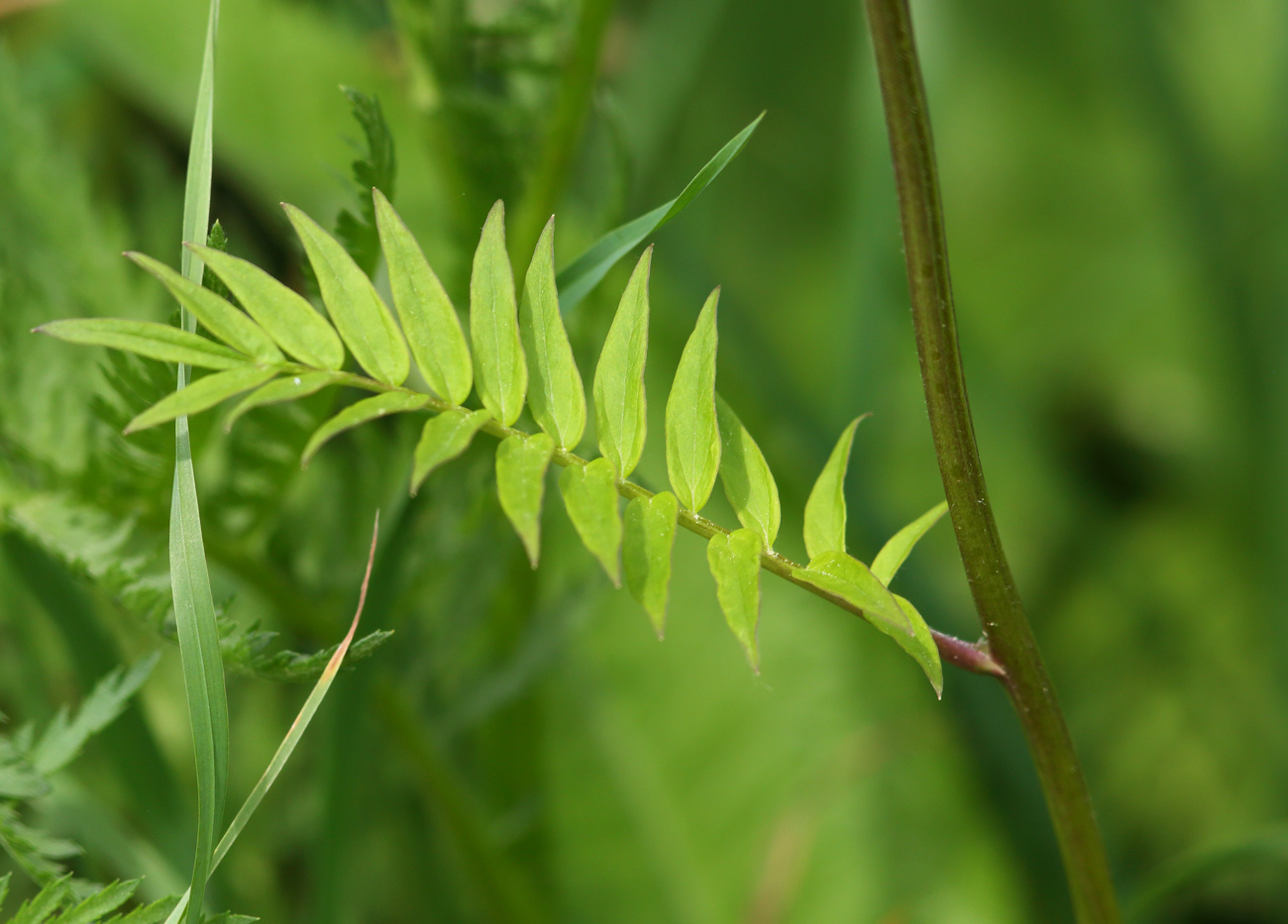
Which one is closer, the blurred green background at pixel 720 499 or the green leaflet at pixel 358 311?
the green leaflet at pixel 358 311

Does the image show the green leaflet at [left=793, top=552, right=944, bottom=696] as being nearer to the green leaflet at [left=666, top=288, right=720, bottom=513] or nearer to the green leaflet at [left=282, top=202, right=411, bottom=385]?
the green leaflet at [left=666, top=288, right=720, bottom=513]

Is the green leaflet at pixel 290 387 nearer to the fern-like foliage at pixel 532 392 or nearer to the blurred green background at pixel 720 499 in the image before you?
the fern-like foliage at pixel 532 392

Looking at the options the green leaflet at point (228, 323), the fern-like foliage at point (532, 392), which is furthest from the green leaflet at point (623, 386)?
the green leaflet at point (228, 323)

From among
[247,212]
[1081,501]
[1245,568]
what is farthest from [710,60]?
[1245,568]

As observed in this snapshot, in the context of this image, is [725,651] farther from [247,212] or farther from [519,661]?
[247,212]

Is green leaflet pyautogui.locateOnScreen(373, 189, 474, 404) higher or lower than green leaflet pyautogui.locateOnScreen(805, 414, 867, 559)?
higher

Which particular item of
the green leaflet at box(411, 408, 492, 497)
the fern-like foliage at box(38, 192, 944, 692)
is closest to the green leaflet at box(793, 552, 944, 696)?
the fern-like foliage at box(38, 192, 944, 692)

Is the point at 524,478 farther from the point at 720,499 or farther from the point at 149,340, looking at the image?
the point at 720,499
